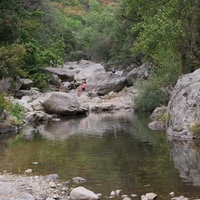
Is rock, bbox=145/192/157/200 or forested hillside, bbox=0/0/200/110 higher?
forested hillside, bbox=0/0/200/110

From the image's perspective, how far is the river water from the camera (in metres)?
12.4

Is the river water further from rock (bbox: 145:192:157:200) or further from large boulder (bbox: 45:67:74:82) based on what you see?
large boulder (bbox: 45:67:74:82)

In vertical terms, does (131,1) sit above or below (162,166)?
above

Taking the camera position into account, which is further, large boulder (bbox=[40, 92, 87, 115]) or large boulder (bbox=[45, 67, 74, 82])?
large boulder (bbox=[45, 67, 74, 82])

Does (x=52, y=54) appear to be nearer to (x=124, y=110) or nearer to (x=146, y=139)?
(x=124, y=110)

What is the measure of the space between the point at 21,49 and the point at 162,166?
823 inches

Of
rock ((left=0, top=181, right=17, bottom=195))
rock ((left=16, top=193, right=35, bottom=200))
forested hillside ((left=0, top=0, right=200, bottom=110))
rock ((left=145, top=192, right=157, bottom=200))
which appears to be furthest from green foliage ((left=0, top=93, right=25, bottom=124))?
rock ((left=145, top=192, right=157, bottom=200))

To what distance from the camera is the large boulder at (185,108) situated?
2098cm

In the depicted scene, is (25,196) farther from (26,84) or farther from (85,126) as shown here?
(26,84)

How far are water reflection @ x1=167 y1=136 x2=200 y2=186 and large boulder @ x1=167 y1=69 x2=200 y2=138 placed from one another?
35.3 inches

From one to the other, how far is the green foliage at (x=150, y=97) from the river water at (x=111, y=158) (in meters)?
7.30

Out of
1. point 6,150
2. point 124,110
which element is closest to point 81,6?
point 124,110

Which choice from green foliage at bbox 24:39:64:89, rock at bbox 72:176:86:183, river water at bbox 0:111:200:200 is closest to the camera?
river water at bbox 0:111:200:200

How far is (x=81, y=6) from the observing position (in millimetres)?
142000
